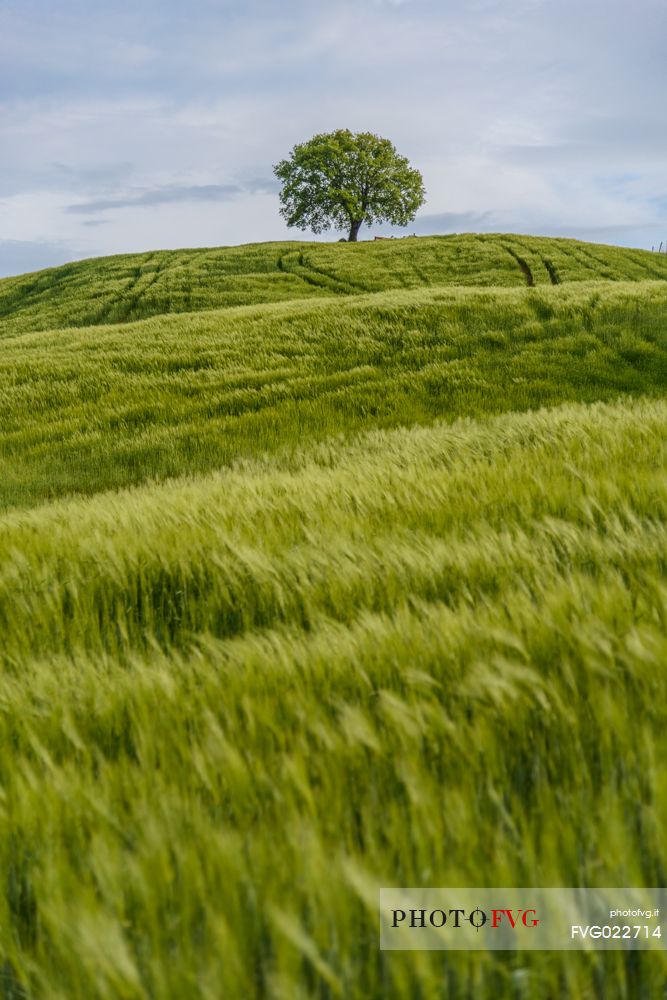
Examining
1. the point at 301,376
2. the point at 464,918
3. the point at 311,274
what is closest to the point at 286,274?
the point at 311,274

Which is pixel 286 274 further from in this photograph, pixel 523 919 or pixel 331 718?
pixel 523 919

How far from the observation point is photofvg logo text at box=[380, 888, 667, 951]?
783 millimetres

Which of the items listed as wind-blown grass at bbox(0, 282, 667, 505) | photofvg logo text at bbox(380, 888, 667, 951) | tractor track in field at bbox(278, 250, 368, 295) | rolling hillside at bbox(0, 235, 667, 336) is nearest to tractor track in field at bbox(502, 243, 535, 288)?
rolling hillside at bbox(0, 235, 667, 336)

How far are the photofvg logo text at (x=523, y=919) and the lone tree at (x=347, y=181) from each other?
234ft

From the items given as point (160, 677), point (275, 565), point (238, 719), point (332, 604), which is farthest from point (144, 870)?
point (275, 565)

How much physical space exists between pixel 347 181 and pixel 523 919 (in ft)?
242

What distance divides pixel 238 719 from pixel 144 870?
401 mm

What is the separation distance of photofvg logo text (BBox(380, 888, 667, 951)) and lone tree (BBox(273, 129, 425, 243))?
234ft

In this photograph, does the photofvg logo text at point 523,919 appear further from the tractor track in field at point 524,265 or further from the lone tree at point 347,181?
the lone tree at point 347,181

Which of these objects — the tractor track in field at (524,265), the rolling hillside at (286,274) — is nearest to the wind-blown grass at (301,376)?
the rolling hillside at (286,274)

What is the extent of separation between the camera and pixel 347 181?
67.5 meters

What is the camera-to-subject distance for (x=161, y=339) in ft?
56.6

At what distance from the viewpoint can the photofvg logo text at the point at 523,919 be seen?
2.57ft

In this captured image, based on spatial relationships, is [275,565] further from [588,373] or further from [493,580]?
[588,373]
